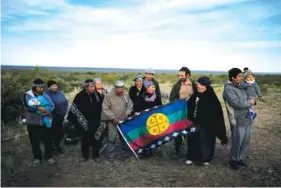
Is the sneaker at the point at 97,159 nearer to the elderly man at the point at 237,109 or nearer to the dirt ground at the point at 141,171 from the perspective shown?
the dirt ground at the point at 141,171

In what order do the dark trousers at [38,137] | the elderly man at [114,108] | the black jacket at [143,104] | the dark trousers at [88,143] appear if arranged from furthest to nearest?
the black jacket at [143,104] < the dark trousers at [88,143] < the elderly man at [114,108] < the dark trousers at [38,137]

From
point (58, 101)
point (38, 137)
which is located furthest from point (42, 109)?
point (58, 101)

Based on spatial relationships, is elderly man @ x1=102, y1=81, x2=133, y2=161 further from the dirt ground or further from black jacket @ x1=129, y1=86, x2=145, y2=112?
the dirt ground

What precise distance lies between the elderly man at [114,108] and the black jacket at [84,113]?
264 millimetres

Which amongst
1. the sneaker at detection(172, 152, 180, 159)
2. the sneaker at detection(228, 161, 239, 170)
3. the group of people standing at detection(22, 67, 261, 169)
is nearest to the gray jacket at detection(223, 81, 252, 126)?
the group of people standing at detection(22, 67, 261, 169)

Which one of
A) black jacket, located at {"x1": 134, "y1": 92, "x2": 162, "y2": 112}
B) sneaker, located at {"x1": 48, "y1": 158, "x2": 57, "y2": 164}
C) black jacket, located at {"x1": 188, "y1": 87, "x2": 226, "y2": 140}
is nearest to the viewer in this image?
black jacket, located at {"x1": 188, "y1": 87, "x2": 226, "y2": 140}

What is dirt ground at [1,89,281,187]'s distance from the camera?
6031 mm

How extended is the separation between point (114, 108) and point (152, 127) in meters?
0.99

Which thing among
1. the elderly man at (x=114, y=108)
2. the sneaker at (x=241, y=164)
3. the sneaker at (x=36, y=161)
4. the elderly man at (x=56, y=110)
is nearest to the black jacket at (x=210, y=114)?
the sneaker at (x=241, y=164)

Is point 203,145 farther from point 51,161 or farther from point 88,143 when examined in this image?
point 51,161

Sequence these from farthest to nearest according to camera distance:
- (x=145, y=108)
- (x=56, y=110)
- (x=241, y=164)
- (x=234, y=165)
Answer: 1. (x=56, y=110)
2. (x=145, y=108)
3. (x=241, y=164)
4. (x=234, y=165)

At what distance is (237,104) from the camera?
6.53 m

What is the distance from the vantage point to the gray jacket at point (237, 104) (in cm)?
656

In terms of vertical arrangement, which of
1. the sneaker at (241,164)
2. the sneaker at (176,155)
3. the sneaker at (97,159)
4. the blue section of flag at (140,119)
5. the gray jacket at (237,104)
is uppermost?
the gray jacket at (237,104)
